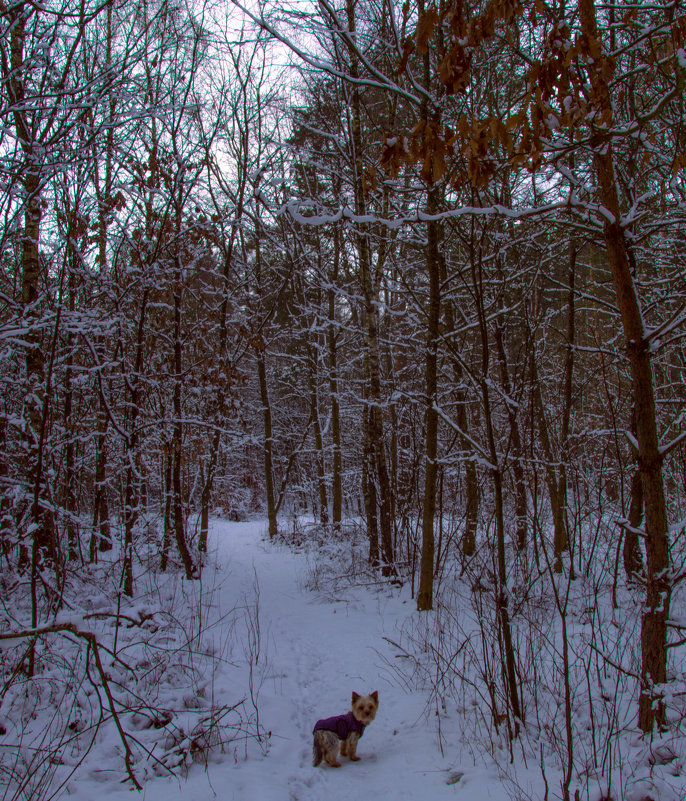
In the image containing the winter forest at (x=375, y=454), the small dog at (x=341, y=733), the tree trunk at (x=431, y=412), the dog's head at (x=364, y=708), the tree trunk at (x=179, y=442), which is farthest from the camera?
the tree trunk at (x=179, y=442)

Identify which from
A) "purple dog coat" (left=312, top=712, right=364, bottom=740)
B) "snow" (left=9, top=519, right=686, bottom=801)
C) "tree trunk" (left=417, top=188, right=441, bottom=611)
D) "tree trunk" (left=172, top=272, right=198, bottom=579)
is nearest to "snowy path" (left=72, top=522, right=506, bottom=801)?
"snow" (left=9, top=519, right=686, bottom=801)

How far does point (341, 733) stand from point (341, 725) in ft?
0.15

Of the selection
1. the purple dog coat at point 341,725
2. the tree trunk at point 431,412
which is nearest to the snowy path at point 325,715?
the purple dog coat at point 341,725

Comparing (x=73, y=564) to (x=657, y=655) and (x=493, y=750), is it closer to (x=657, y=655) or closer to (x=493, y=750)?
(x=493, y=750)

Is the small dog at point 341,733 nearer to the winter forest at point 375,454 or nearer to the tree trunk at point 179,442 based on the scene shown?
the winter forest at point 375,454

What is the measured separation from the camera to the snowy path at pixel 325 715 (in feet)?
9.62

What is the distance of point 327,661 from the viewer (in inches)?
200

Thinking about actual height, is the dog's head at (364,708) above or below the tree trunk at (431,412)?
below

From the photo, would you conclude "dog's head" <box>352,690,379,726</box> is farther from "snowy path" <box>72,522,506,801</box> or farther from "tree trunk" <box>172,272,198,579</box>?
"tree trunk" <box>172,272,198,579</box>

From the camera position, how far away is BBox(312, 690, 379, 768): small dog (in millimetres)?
3215

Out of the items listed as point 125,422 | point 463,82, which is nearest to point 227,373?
point 125,422

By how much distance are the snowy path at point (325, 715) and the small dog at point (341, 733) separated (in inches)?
3.0

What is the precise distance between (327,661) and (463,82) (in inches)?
201

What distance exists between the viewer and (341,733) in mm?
3234
